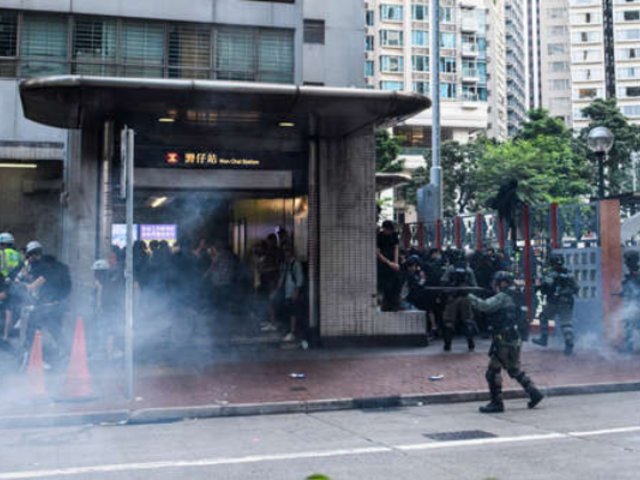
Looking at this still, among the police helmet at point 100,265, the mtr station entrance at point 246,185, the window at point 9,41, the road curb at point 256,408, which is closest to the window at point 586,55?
the mtr station entrance at point 246,185

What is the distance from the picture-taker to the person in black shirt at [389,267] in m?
13.7

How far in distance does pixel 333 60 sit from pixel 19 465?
36.9 ft

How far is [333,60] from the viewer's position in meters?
15.3

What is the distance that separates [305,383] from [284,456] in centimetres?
353

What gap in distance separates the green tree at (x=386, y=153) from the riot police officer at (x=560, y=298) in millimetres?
28375

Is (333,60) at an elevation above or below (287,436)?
above

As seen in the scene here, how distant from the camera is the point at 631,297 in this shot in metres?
12.9

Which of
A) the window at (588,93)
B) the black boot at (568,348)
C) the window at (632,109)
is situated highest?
the window at (588,93)

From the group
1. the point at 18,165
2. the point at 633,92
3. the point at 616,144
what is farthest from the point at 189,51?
the point at 633,92

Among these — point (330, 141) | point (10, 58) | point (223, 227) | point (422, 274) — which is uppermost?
point (10, 58)

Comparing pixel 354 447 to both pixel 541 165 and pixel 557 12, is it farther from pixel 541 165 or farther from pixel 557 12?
pixel 557 12

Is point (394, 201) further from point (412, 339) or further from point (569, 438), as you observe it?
point (569, 438)

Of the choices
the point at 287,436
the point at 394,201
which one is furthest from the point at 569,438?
the point at 394,201

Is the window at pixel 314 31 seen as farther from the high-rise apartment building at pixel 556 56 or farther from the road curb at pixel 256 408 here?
the high-rise apartment building at pixel 556 56
